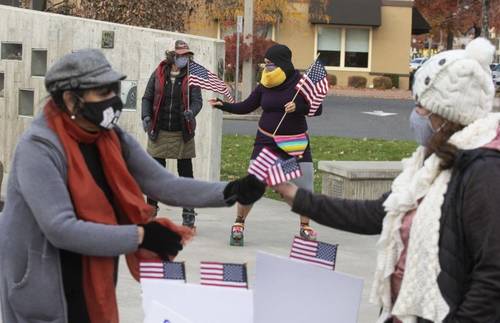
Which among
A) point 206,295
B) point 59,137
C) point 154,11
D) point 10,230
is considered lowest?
point 206,295

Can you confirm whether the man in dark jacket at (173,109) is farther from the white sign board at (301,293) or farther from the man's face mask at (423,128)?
the man's face mask at (423,128)

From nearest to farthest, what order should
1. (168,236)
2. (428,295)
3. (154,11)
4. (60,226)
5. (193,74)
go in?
(428,295) < (60,226) < (168,236) < (193,74) < (154,11)

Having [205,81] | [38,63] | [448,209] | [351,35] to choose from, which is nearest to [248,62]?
[38,63]

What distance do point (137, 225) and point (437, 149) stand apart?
3.61 ft

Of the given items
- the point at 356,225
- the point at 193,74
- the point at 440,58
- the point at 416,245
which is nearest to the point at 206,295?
the point at 356,225

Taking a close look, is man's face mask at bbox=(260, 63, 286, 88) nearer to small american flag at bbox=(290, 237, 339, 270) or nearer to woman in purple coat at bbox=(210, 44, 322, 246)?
woman in purple coat at bbox=(210, 44, 322, 246)

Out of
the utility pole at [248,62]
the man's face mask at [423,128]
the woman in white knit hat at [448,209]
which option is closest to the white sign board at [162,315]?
the woman in white knit hat at [448,209]

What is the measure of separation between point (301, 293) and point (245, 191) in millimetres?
448

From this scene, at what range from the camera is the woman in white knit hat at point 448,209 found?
3102 mm

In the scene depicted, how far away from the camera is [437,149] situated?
10.7 feet

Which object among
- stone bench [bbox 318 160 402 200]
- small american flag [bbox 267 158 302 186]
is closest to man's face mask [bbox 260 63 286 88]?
stone bench [bbox 318 160 402 200]

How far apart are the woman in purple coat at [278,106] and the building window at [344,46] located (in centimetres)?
3850

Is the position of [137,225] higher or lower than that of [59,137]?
lower

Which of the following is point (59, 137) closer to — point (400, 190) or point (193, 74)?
point (400, 190)
